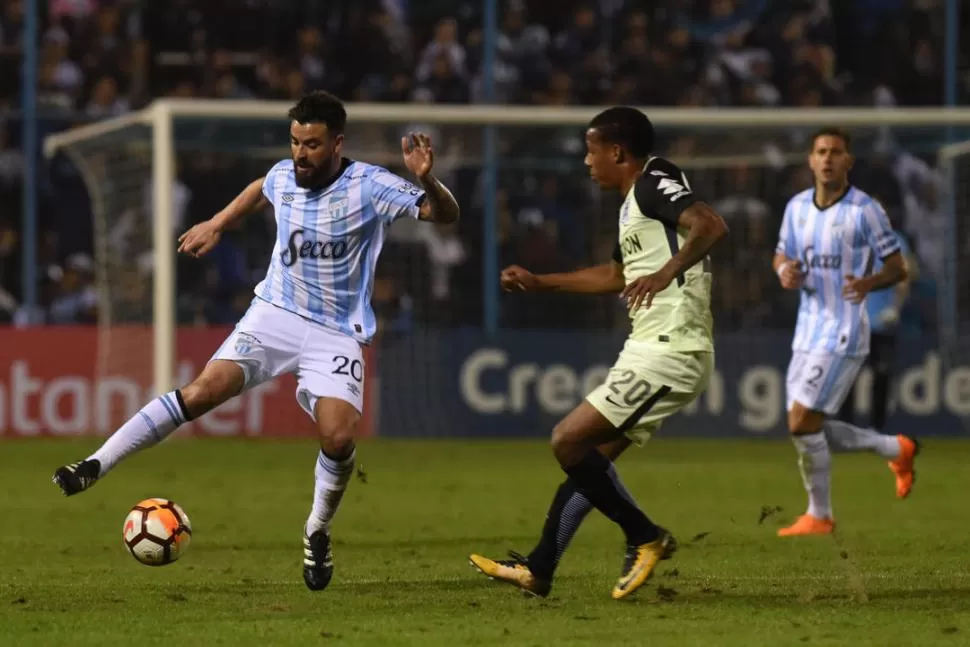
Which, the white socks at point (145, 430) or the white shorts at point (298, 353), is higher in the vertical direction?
the white shorts at point (298, 353)

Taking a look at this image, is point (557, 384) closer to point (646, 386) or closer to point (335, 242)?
point (335, 242)

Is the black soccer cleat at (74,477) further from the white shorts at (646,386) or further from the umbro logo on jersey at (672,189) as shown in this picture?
the umbro logo on jersey at (672,189)

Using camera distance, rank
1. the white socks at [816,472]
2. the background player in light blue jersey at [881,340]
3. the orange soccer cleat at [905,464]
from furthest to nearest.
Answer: the background player in light blue jersey at [881,340] → the orange soccer cleat at [905,464] → the white socks at [816,472]

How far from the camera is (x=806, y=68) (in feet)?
71.2

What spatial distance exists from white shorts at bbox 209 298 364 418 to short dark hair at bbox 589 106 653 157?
1461 millimetres

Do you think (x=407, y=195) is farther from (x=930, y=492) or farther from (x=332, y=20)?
(x=332, y=20)

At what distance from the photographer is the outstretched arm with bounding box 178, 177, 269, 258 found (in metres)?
8.01

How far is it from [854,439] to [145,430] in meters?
4.68

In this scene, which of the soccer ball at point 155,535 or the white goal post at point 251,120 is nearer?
the soccer ball at point 155,535

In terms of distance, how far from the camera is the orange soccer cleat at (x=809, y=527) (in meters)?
10.2

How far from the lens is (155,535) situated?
7.79m

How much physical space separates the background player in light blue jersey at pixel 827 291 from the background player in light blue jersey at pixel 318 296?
3189 mm

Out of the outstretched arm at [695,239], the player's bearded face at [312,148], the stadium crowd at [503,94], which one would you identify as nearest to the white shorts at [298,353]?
the player's bearded face at [312,148]

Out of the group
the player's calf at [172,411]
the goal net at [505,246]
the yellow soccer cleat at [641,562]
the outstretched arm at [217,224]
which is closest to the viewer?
the yellow soccer cleat at [641,562]
